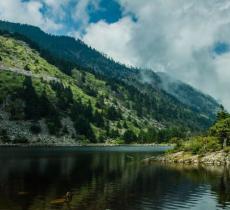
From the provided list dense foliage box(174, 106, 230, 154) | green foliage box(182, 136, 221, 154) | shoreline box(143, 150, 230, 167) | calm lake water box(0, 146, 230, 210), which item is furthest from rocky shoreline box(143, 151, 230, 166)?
calm lake water box(0, 146, 230, 210)

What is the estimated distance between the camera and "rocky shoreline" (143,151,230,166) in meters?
160

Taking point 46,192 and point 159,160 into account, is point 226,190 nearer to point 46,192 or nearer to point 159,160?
point 46,192

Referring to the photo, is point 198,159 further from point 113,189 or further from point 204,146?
point 113,189

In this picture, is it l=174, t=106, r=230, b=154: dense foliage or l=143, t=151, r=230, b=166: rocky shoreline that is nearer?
l=143, t=151, r=230, b=166: rocky shoreline

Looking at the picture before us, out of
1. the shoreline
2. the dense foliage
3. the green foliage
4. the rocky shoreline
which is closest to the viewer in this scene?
the shoreline

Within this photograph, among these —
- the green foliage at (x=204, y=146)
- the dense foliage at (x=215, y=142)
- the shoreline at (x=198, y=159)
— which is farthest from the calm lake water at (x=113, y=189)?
the dense foliage at (x=215, y=142)

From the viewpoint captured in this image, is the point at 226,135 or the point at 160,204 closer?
the point at 160,204

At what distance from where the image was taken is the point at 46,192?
270 feet

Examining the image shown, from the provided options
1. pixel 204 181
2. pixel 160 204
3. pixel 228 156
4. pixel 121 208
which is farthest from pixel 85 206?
pixel 228 156

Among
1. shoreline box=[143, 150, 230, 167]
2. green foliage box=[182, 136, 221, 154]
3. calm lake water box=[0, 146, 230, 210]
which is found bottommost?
calm lake water box=[0, 146, 230, 210]

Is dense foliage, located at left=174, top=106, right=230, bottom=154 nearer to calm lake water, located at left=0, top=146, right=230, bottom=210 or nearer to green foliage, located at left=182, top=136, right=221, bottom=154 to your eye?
green foliage, located at left=182, top=136, right=221, bottom=154

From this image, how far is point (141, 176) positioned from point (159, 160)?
61.5 metres

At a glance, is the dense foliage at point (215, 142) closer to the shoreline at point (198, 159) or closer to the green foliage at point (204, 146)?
the green foliage at point (204, 146)

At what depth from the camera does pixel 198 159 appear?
166 metres
